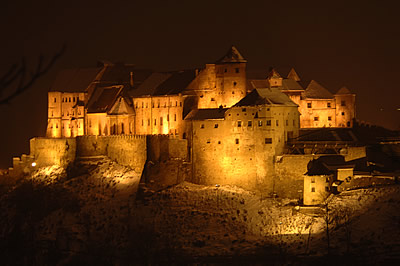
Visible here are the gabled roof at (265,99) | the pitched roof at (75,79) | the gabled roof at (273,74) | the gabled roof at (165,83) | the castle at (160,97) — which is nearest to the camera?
the gabled roof at (265,99)

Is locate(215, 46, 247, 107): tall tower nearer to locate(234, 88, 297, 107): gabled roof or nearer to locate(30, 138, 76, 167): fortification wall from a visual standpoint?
locate(234, 88, 297, 107): gabled roof

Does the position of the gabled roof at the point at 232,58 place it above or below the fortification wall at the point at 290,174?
above

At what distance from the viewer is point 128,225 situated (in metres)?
60.0

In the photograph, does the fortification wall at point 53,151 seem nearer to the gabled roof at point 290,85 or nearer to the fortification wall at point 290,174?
the fortification wall at point 290,174

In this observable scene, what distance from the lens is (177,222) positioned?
5978 centimetres

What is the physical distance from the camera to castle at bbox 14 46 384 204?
63.7 meters

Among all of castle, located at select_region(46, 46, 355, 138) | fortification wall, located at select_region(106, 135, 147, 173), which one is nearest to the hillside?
fortification wall, located at select_region(106, 135, 147, 173)

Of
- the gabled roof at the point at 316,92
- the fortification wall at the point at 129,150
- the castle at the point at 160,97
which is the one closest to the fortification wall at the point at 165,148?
the fortification wall at the point at 129,150

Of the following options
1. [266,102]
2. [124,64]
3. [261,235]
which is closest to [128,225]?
[261,235]

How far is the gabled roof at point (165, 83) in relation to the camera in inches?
2990

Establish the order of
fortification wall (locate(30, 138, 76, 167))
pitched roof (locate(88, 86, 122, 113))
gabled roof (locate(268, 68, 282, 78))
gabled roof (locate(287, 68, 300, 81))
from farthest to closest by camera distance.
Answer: gabled roof (locate(287, 68, 300, 81)), gabled roof (locate(268, 68, 282, 78)), pitched roof (locate(88, 86, 122, 113)), fortification wall (locate(30, 138, 76, 167))

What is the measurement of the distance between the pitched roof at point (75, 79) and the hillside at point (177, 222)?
1605 centimetres

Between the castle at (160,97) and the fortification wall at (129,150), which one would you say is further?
the castle at (160,97)

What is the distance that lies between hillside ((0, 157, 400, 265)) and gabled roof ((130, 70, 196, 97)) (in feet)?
37.3
